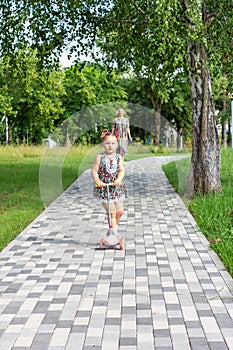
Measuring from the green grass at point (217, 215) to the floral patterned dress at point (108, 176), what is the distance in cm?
147

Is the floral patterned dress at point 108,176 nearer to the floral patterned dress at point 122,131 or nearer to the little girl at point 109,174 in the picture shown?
the little girl at point 109,174

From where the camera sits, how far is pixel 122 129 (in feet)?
33.1

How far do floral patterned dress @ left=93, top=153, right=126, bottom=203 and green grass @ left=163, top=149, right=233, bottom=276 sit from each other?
4.81 feet

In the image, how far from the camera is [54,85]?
41.8 meters

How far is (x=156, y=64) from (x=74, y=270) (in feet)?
25.7

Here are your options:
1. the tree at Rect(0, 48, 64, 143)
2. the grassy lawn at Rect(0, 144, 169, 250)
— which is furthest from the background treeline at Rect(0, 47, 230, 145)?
the grassy lawn at Rect(0, 144, 169, 250)

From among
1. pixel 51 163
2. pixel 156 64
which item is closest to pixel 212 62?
pixel 156 64

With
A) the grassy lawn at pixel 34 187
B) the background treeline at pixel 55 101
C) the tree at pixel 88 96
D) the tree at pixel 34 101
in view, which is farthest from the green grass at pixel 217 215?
the tree at pixel 34 101

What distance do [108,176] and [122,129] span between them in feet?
8.62

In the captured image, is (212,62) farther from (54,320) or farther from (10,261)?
(54,320)

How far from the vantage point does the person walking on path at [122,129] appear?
9552mm

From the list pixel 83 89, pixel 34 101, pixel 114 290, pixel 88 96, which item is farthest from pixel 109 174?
pixel 34 101

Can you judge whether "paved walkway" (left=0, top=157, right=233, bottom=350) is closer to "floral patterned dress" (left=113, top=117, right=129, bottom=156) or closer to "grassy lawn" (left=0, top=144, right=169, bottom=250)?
"grassy lawn" (left=0, top=144, right=169, bottom=250)

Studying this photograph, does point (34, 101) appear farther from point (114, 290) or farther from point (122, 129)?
point (114, 290)
